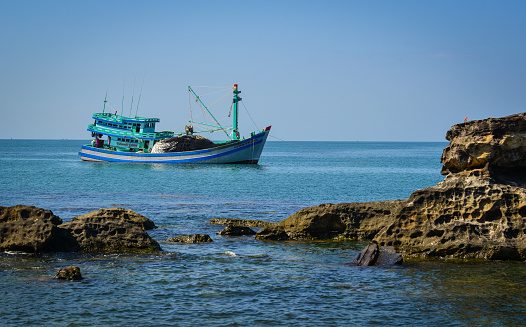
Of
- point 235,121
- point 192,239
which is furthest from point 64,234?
point 235,121

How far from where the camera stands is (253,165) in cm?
8031

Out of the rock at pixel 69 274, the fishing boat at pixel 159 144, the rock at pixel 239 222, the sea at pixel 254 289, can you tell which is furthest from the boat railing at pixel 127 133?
the rock at pixel 69 274

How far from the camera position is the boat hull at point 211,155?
7631 cm

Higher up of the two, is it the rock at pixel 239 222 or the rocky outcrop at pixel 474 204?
the rocky outcrop at pixel 474 204

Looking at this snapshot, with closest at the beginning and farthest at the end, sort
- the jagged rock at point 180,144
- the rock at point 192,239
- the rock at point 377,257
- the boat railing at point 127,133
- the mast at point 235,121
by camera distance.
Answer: the rock at point 377,257
the rock at point 192,239
the jagged rock at point 180,144
the boat railing at point 127,133
the mast at point 235,121

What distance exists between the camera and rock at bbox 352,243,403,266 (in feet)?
49.0

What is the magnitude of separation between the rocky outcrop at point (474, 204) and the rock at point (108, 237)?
7.24m

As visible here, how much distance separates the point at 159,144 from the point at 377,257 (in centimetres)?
6440

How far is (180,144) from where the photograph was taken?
3034 inches

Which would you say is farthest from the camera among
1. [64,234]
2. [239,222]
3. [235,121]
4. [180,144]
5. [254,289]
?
[235,121]

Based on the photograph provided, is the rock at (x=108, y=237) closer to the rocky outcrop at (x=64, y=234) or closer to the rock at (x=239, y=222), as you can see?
Answer: the rocky outcrop at (x=64, y=234)

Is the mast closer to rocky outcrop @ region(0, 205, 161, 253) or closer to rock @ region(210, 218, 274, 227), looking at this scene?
rock @ region(210, 218, 274, 227)

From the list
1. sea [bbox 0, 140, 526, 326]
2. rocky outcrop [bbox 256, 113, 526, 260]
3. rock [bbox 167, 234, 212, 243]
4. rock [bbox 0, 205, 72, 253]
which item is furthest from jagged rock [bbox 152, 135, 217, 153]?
rocky outcrop [bbox 256, 113, 526, 260]

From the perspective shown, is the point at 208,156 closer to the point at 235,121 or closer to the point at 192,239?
the point at 235,121
